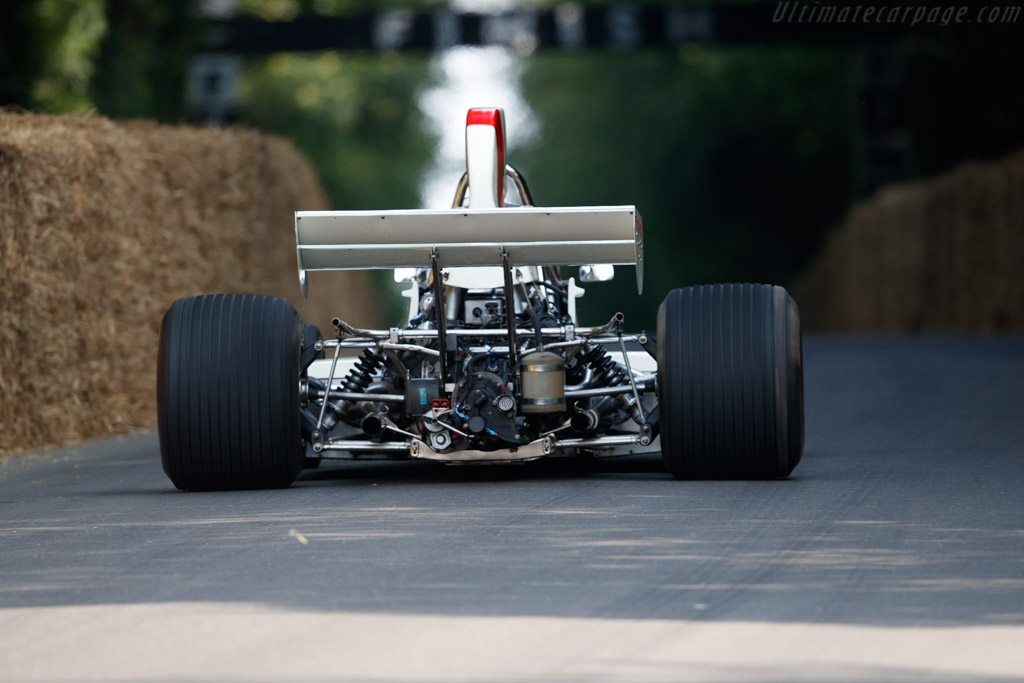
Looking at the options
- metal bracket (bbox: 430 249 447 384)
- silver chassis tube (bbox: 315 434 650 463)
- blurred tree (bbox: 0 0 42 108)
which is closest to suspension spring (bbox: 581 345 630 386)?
silver chassis tube (bbox: 315 434 650 463)

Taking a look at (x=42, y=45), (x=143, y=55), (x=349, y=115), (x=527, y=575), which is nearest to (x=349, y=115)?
(x=349, y=115)

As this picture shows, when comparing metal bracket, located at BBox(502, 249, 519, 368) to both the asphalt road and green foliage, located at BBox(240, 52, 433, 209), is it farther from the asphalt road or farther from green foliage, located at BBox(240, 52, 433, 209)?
green foliage, located at BBox(240, 52, 433, 209)

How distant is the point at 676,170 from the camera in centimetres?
5088

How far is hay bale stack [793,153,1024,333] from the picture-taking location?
2952 centimetres

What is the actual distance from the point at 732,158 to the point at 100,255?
37.1 meters

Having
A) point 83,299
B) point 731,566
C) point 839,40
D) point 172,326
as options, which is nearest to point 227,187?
point 83,299

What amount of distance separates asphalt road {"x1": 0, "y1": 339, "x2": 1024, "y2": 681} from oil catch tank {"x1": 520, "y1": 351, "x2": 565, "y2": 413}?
0.43 metres

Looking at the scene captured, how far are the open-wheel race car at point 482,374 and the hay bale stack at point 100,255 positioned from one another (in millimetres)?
3250

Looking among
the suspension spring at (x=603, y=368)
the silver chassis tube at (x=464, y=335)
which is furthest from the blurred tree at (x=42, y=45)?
the suspension spring at (x=603, y=368)

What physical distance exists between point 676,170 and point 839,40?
1351 centimetres

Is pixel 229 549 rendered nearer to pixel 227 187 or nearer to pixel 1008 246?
pixel 227 187

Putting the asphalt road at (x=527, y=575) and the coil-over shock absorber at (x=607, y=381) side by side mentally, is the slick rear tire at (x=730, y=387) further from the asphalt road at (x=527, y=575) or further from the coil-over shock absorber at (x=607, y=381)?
the coil-over shock absorber at (x=607, y=381)

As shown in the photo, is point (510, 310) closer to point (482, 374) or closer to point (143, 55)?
point (482, 374)

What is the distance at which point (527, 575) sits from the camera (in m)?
6.16
